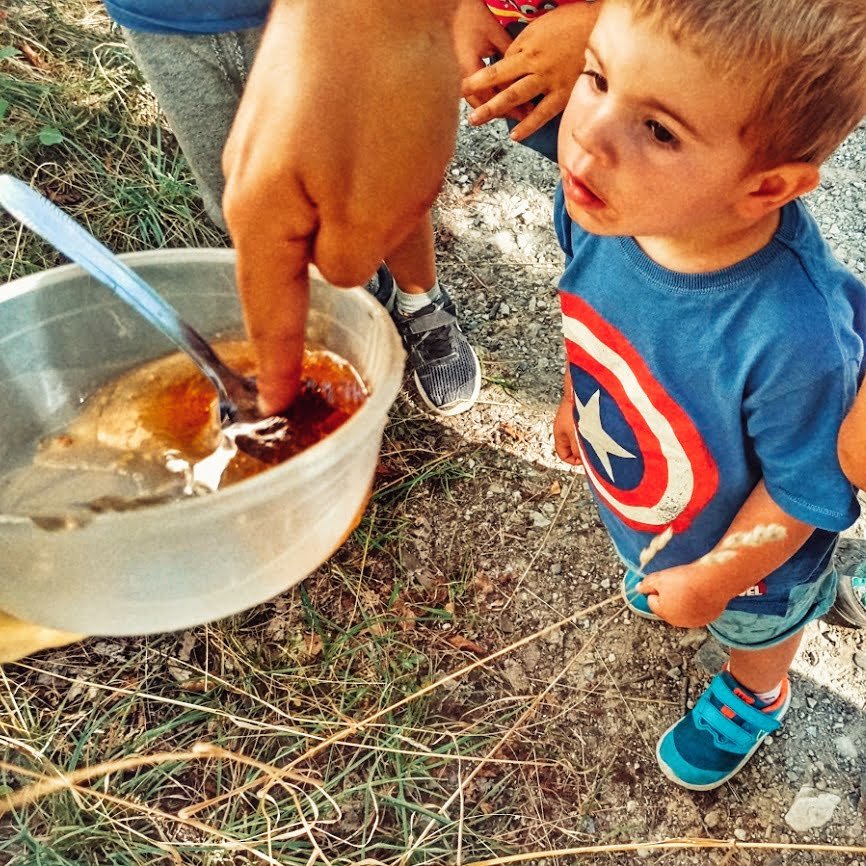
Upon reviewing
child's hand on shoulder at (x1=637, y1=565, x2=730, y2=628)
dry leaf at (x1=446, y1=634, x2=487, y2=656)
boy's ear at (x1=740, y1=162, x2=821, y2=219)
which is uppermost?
boy's ear at (x1=740, y1=162, x2=821, y2=219)

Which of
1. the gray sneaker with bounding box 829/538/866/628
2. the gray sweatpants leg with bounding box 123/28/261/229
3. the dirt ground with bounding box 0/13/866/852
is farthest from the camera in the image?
the gray sneaker with bounding box 829/538/866/628

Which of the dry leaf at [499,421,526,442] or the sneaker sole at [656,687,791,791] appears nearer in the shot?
the sneaker sole at [656,687,791,791]

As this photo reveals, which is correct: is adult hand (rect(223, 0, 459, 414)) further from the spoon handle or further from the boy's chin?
the spoon handle

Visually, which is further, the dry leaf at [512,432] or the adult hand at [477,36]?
the dry leaf at [512,432]

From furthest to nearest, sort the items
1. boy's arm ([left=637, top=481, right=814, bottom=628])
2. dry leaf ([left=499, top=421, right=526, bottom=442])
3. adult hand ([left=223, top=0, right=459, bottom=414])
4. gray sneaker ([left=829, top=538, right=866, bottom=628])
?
dry leaf ([left=499, top=421, right=526, bottom=442]) → gray sneaker ([left=829, top=538, right=866, bottom=628]) → boy's arm ([left=637, top=481, right=814, bottom=628]) → adult hand ([left=223, top=0, right=459, bottom=414])

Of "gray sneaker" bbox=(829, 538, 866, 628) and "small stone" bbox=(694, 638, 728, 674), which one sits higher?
"gray sneaker" bbox=(829, 538, 866, 628)

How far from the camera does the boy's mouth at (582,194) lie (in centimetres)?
66

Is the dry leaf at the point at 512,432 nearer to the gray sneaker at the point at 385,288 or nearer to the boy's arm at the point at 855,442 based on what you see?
the gray sneaker at the point at 385,288

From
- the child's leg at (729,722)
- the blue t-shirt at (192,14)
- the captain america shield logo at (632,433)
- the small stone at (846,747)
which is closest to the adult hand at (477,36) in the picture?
the blue t-shirt at (192,14)

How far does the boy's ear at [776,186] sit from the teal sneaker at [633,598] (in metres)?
0.65

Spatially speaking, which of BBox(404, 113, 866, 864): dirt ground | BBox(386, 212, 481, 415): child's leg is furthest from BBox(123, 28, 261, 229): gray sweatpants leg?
BBox(404, 113, 866, 864): dirt ground

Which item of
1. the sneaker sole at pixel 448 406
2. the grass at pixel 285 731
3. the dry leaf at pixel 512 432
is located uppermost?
the sneaker sole at pixel 448 406

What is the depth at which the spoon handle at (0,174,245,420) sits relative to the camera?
0.83 m

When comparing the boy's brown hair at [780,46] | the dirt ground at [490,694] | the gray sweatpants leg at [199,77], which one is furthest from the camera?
the dirt ground at [490,694]
